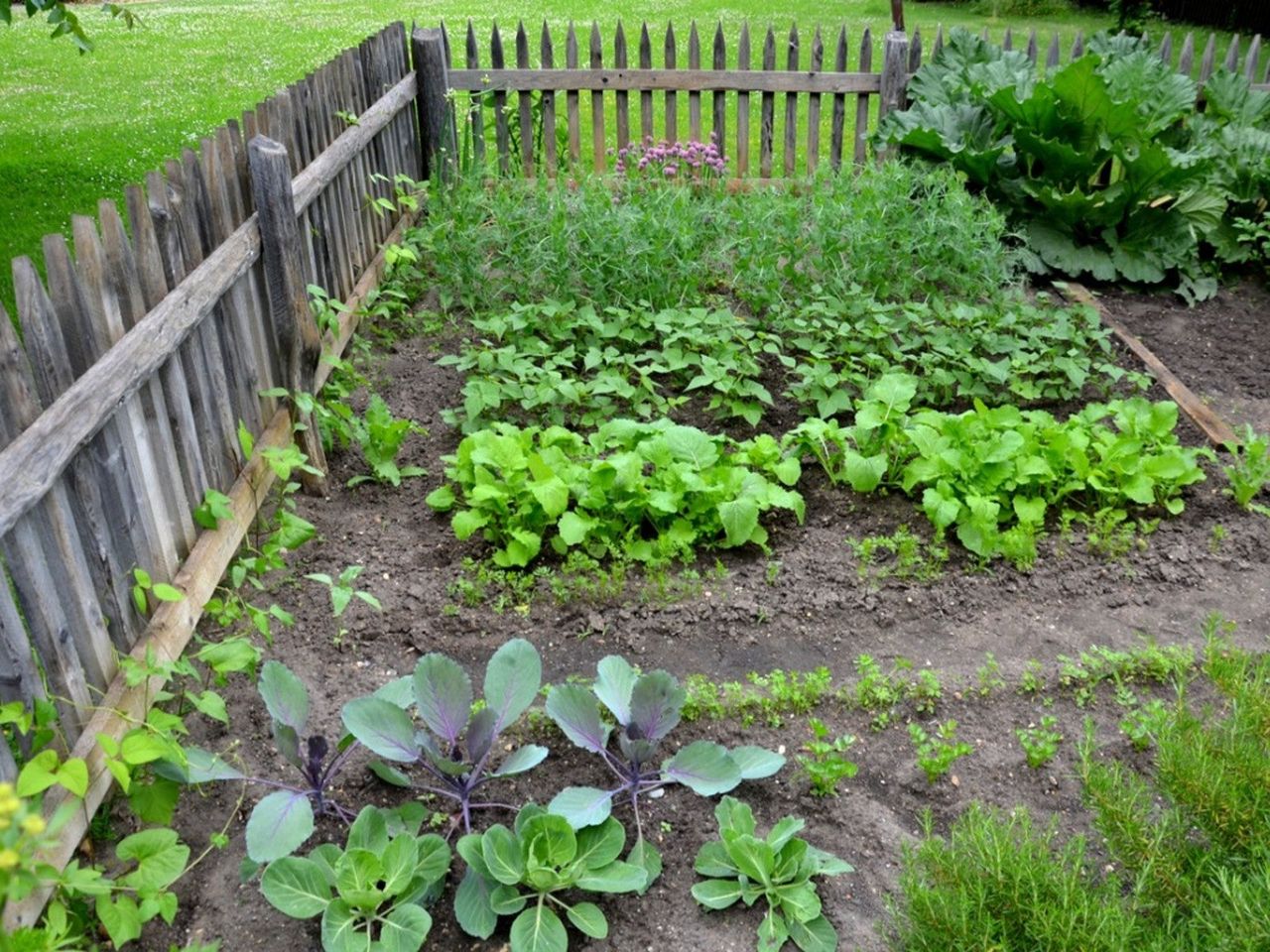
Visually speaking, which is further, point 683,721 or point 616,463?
point 616,463

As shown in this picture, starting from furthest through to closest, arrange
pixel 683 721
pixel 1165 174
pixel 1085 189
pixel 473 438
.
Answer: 1. pixel 1085 189
2. pixel 1165 174
3. pixel 473 438
4. pixel 683 721

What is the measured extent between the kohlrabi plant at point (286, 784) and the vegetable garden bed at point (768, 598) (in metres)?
0.09

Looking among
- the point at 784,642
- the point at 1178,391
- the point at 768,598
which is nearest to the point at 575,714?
the point at 784,642

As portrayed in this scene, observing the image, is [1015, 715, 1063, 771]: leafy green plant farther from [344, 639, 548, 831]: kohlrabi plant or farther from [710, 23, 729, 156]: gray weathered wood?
[710, 23, 729, 156]: gray weathered wood

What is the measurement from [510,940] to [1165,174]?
19.7ft

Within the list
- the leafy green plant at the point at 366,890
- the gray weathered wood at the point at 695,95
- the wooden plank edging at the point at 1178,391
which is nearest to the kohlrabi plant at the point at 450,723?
the leafy green plant at the point at 366,890

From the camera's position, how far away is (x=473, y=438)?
454 cm

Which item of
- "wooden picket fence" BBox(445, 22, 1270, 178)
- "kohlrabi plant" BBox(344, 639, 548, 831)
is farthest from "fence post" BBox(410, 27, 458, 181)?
"kohlrabi plant" BBox(344, 639, 548, 831)

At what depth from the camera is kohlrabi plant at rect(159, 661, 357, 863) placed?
2.82 meters

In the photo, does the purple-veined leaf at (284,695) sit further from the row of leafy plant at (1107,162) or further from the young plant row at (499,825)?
the row of leafy plant at (1107,162)

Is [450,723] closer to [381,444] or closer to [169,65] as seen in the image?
[381,444]

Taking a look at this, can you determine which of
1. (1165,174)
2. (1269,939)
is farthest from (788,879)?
(1165,174)

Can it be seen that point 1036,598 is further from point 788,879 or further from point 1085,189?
point 1085,189

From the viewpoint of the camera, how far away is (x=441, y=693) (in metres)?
3.14
